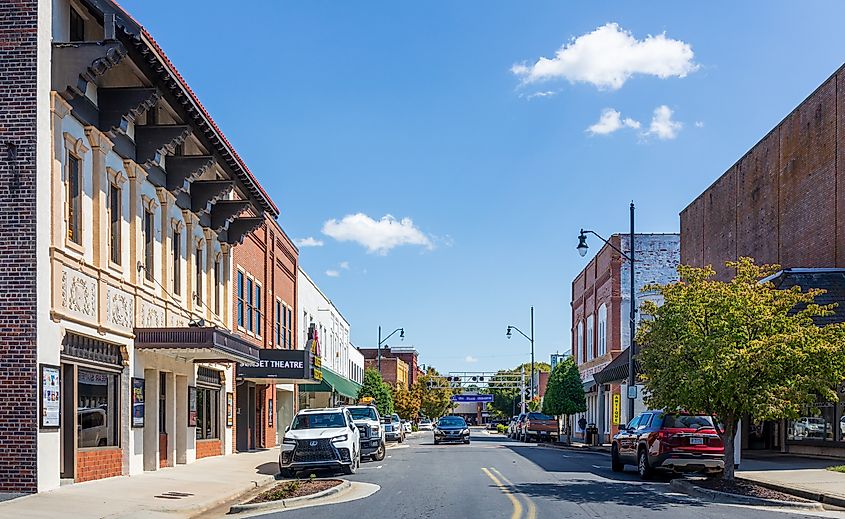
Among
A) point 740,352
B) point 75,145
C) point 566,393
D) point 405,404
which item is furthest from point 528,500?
point 405,404

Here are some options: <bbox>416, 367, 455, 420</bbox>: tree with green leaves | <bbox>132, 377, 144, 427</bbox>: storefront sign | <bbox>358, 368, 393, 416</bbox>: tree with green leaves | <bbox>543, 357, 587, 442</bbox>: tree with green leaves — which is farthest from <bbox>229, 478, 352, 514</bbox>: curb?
<bbox>416, 367, 455, 420</bbox>: tree with green leaves

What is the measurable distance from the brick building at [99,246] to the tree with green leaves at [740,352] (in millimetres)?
10192

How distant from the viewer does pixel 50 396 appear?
56.7 ft

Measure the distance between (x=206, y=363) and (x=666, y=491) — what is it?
48.9ft

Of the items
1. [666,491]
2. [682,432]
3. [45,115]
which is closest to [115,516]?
[45,115]

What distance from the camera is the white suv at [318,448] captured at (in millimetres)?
24984

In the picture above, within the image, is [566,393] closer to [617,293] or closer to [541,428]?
[541,428]

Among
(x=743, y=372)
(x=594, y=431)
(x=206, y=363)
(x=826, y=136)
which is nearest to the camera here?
(x=743, y=372)

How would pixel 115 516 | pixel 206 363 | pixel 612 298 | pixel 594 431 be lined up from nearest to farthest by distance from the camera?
pixel 115 516
pixel 206 363
pixel 594 431
pixel 612 298

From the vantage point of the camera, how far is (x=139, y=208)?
23125mm

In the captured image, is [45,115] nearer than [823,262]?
Yes

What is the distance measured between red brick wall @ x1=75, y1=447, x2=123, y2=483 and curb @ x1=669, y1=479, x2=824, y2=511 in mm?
12038

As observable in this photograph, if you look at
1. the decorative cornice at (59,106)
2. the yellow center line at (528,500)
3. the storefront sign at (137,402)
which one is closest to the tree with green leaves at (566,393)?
the yellow center line at (528,500)

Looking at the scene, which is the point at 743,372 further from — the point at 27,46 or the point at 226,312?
the point at 226,312
